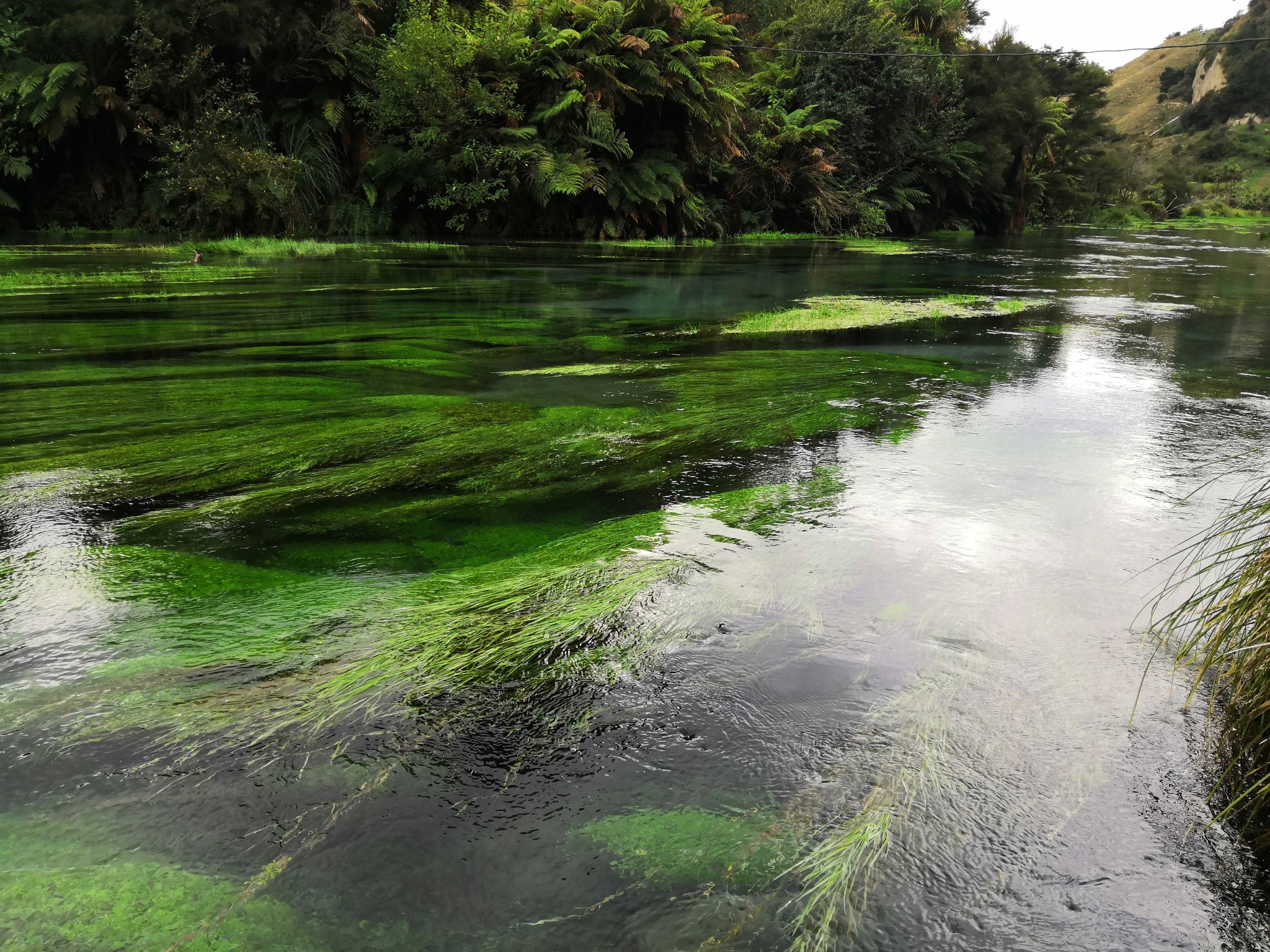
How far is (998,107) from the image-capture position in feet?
69.9

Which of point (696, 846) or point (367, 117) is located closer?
point (696, 846)

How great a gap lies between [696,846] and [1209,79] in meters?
103

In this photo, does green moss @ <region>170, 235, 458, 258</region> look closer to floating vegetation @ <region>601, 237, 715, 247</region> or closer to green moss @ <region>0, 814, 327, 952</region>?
floating vegetation @ <region>601, 237, 715, 247</region>

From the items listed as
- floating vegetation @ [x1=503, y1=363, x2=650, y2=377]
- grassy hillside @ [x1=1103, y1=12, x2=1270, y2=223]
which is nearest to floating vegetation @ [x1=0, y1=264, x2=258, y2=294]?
floating vegetation @ [x1=503, y1=363, x2=650, y2=377]

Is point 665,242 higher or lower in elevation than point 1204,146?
lower

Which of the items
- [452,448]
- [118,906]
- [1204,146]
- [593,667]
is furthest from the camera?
[1204,146]

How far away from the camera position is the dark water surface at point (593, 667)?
41.1 inches

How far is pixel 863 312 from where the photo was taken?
21.2 feet

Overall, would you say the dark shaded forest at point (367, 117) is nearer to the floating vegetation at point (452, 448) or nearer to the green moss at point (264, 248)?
the green moss at point (264, 248)

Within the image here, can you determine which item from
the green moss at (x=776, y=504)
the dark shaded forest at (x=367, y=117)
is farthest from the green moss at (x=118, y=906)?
the dark shaded forest at (x=367, y=117)

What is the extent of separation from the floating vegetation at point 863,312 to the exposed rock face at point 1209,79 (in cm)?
8275

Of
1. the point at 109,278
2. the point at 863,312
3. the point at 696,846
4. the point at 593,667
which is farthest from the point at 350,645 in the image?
the point at 109,278

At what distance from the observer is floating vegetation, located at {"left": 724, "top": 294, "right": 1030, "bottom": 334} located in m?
5.75

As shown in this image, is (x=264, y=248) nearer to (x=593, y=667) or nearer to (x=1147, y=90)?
(x=593, y=667)
